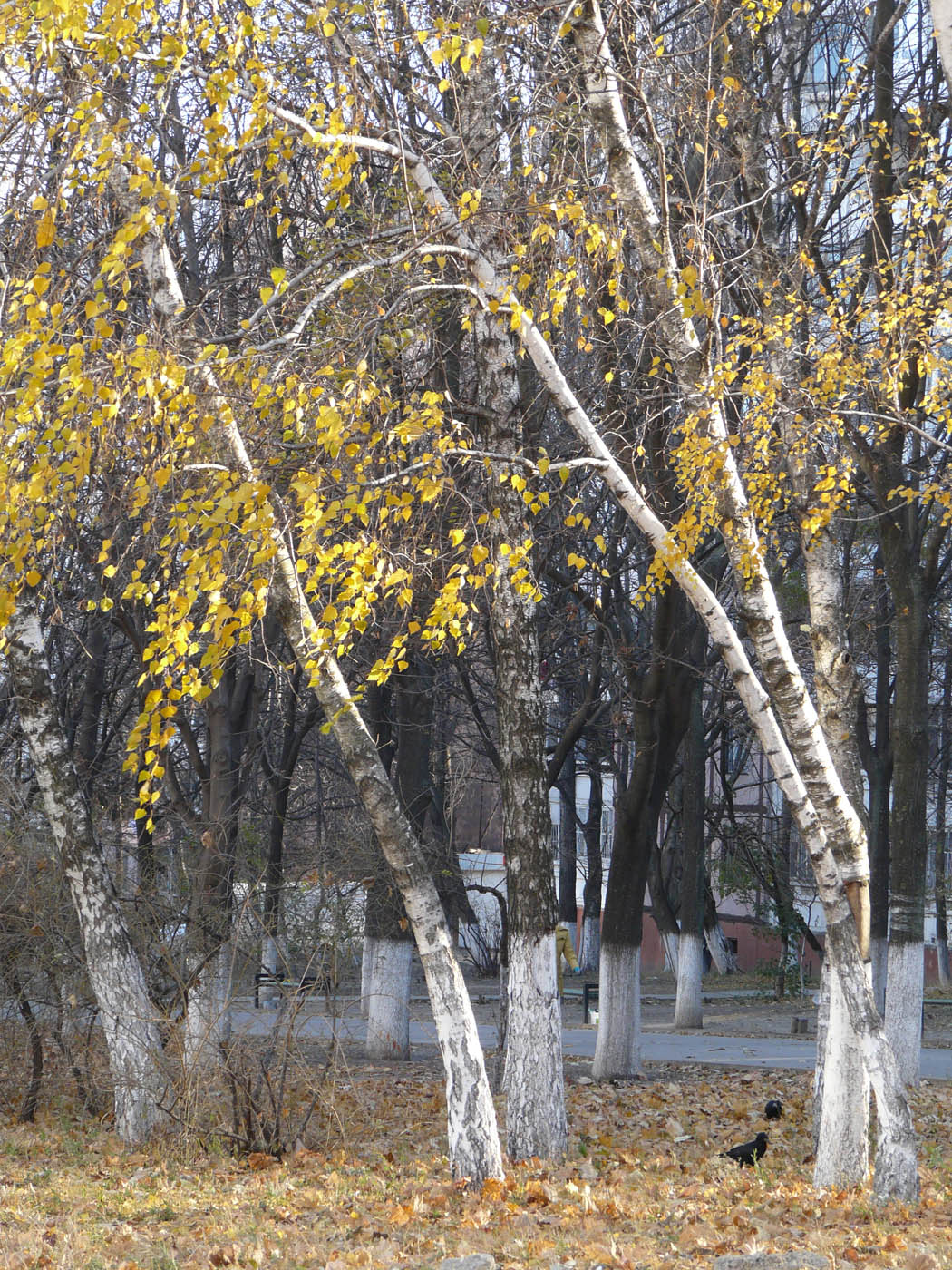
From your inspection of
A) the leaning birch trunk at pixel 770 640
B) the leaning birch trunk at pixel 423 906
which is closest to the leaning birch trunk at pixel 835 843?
the leaning birch trunk at pixel 770 640

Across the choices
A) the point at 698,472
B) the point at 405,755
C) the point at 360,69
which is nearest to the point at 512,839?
the point at 698,472

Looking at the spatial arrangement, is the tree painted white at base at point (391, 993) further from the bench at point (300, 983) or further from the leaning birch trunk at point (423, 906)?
the leaning birch trunk at point (423, 906)

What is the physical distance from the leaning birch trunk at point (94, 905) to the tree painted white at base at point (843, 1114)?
456 cm

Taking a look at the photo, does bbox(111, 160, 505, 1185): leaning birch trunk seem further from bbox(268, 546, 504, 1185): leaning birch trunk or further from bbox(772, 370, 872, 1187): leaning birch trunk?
bbox(772, 370, 872, 1187): leaning birch trunk

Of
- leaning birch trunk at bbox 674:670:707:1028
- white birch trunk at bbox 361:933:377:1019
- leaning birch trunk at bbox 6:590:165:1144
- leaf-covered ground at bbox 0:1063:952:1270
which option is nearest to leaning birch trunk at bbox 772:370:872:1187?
leaf-covered ground at bbox 0:1063:952:1270

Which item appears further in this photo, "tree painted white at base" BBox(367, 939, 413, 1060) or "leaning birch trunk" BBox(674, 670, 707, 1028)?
"leaning birch trunk" BBox(674, 670, 707, 1028)

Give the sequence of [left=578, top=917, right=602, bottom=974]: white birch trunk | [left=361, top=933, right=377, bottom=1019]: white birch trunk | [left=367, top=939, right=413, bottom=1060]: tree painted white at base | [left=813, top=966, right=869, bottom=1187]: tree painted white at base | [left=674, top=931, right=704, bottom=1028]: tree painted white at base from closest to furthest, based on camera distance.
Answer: [left=813, top=966, right=869, bottom=1187]: tree painted white at base, [left=367, top=939, right=413, bottom=1060]: tree painted white at base, [left=361, top=933, right=377, bottom=1019]: white birch trunk, [left=674, top=931, right=704, bottom=1028]: tree painted white at base, [left=578, top=917, right=602, bottom=974]: white birch trunk

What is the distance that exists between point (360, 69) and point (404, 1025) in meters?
11.6

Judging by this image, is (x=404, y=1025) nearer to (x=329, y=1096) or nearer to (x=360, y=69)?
(x=329, y=1096)

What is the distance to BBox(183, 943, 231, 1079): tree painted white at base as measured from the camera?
8828 millimetres

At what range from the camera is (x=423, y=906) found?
7805 mm

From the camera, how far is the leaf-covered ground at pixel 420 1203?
5922 mm

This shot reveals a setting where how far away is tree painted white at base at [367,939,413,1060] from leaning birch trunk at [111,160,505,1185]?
7.71 metres

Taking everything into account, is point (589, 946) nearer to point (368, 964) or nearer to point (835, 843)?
point (368, 964)
